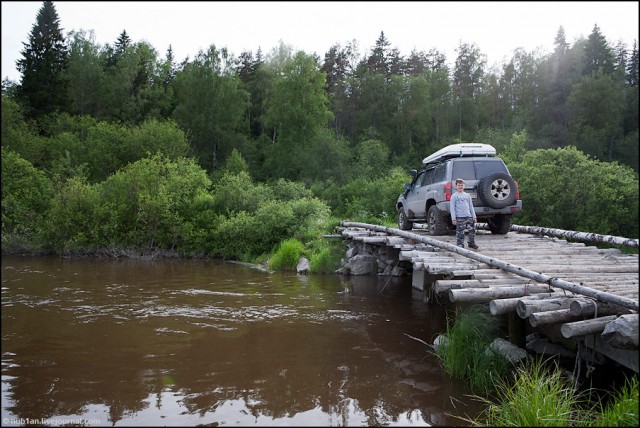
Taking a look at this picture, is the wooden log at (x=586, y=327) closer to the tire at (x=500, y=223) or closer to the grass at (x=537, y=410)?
the grass at (x=537, y=410)

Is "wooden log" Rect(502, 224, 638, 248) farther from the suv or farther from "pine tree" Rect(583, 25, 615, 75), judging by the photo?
"pine tree" Rect(583, 25, 615, 75)

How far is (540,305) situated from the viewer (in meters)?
5.55

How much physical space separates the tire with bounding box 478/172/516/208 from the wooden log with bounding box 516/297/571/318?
5407 millimetres

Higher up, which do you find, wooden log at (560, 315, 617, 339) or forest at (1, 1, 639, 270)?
forest at (1, 1, 639, 270)

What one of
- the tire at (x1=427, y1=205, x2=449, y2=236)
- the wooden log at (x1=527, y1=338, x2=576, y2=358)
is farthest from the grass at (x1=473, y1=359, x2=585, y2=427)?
the tire at (x1=427, y1=205, x2=449, y2=236)

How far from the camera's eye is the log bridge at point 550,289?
5074mm

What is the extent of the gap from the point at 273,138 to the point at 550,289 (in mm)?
44725

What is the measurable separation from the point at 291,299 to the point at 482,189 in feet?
17.7

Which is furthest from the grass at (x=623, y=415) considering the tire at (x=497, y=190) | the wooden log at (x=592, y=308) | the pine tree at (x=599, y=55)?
the pine tree at (x=599, y=55)

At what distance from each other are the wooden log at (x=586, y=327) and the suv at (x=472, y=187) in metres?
6.03

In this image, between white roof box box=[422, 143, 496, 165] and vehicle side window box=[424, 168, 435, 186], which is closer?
white roof box box=[422, 143, 496, 165]

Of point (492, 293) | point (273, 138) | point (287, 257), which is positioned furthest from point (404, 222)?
point (273, 138)

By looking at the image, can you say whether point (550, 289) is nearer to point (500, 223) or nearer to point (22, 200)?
point (500, 223)

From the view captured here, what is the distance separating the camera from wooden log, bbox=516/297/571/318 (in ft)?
18.1
